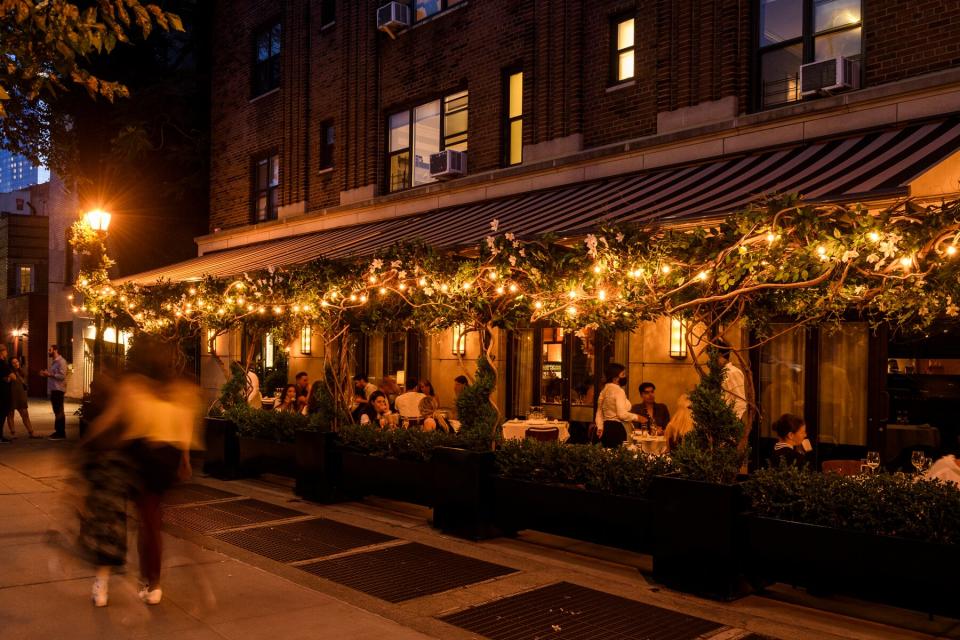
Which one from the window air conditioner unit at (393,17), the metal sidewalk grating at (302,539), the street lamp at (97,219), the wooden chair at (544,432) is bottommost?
the metal sidewalk grating at (302,539)

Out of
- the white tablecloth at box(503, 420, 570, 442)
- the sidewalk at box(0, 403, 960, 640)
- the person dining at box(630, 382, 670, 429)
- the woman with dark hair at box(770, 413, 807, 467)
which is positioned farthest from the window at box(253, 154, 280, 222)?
the woman with dark hair at box(770, 413, 807, 467)

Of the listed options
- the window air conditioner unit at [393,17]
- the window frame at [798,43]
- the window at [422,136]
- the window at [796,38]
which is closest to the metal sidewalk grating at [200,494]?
the window at [422,136]

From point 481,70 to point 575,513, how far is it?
10.5 metres

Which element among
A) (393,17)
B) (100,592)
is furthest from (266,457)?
(393,17)

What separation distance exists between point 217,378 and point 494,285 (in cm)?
1584

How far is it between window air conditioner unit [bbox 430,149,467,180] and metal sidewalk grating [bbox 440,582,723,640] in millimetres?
10730

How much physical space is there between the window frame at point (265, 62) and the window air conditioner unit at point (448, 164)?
7.08 meters

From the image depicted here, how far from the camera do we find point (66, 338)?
105 feet

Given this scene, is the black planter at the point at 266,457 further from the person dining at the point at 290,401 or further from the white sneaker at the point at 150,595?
the white sneaker at the point at 150,595

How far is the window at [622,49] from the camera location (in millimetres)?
13609

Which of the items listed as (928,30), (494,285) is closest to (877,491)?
(494,285)

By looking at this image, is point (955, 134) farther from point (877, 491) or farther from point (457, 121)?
point (457, 121)

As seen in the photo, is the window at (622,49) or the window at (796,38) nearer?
the window at (796,38)

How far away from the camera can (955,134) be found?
362 inches
